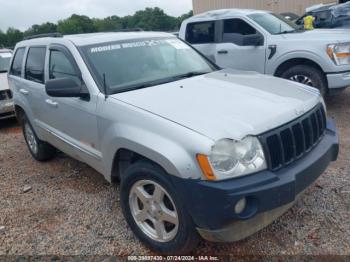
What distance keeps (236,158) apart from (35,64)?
323 cm

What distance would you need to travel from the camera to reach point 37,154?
4902 mm

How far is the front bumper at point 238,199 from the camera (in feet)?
7.06

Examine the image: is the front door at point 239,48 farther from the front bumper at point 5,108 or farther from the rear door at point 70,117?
the front bumper at point 5,108

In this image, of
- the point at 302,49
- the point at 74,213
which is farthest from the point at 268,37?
the point at 74,213

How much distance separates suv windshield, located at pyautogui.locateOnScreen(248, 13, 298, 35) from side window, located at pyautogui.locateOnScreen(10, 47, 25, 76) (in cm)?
418

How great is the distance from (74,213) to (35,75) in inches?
75.4

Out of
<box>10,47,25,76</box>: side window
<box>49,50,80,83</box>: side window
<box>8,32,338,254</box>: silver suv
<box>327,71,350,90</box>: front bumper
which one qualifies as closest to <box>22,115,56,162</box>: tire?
<box>10,47,25,76</box>: side window

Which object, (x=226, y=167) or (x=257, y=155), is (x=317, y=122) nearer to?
(x=257, y=155)

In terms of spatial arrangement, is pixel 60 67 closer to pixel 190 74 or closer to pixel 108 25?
pixel 190 74

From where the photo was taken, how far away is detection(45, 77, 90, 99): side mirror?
9.86 feet

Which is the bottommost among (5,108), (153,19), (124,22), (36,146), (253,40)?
(36,146)

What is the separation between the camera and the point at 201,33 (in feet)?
23.8

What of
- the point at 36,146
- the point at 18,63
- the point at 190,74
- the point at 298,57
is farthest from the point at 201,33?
the point at 36,146

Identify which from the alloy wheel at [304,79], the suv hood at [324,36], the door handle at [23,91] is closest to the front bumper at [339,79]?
the alloy wheel at [304,79]
